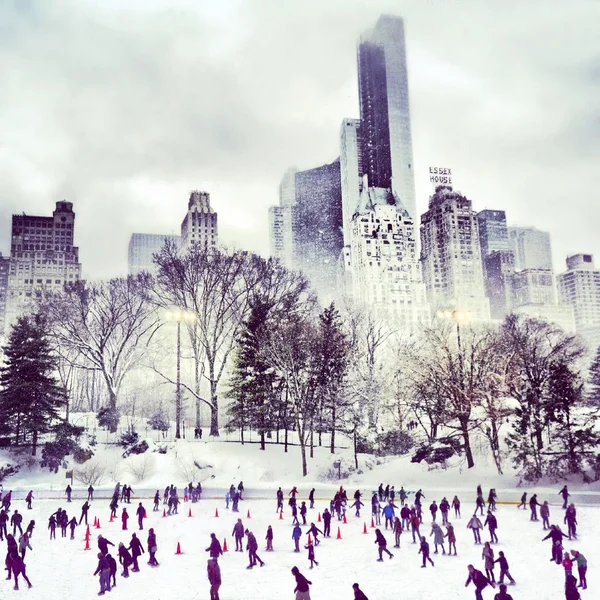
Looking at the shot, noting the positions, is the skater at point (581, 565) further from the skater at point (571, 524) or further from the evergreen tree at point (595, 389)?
the evergreen tree at point (595, 389)

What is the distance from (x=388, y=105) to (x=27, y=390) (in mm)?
127374

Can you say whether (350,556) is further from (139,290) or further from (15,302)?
(15,302)

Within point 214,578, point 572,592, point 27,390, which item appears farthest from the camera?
point 27,390

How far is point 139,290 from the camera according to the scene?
124 ft

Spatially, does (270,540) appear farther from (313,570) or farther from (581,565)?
(581,565)

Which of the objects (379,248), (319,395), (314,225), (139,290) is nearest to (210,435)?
(319,395)

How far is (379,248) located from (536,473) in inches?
3770

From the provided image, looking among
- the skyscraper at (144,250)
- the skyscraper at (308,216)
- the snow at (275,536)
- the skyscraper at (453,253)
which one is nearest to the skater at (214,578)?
the snow at (275,536)

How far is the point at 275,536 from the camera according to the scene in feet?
60.0

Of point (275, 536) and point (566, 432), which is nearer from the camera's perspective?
point (275, 536)

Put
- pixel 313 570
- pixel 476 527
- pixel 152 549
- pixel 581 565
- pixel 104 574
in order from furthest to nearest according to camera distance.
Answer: pixel 476 527 → pixel 152 549 → pixel 313 570 → pixel 104 574 → pixel 581 565

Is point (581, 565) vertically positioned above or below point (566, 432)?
below

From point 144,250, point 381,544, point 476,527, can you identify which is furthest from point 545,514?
point 144,250

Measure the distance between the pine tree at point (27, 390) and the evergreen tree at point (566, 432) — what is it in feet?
80.4
